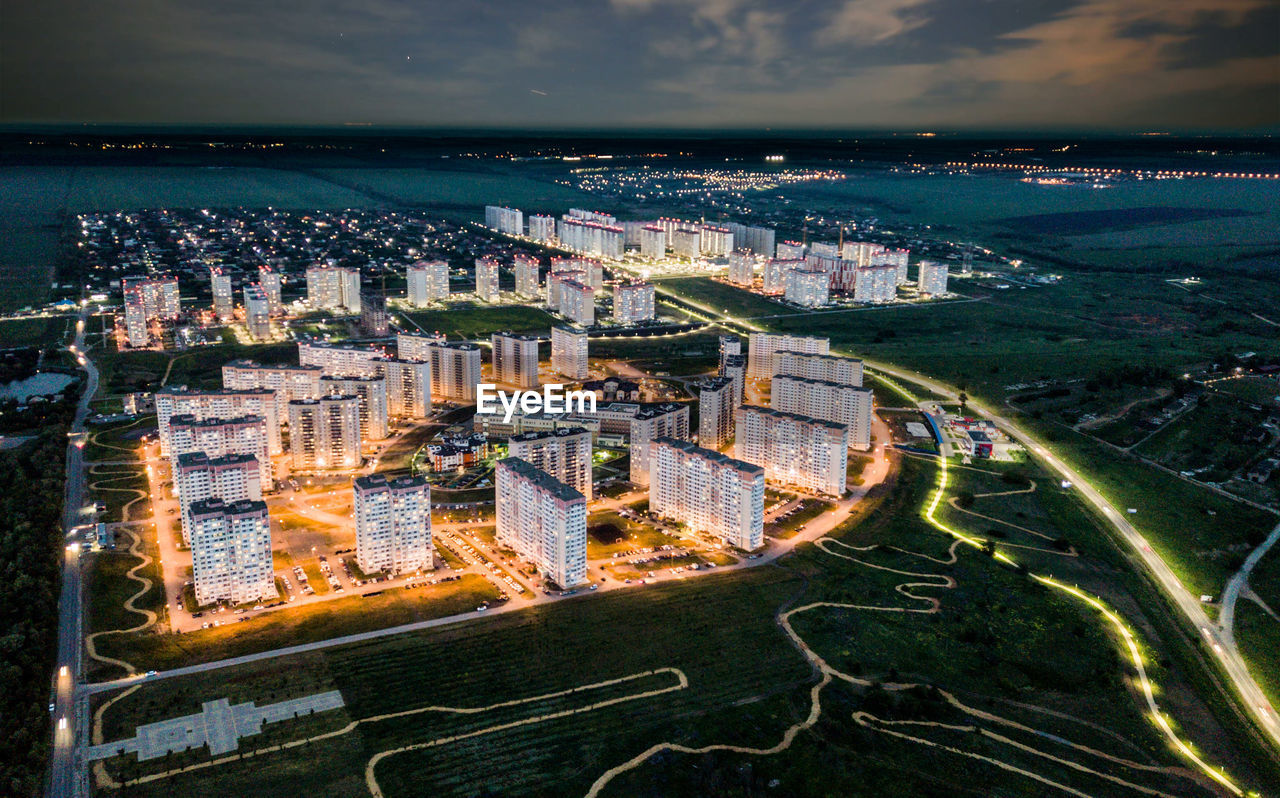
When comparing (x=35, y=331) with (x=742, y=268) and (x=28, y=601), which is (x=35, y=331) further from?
(x=742, y=268)

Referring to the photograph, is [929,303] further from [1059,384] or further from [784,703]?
[784,703]

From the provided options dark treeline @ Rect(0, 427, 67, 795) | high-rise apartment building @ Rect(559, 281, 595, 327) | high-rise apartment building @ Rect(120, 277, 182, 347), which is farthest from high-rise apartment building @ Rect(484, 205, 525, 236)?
dark treeline @ Rect(0, 427, 67, 795)

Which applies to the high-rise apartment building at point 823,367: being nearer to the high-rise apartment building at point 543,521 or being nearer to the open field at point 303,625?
the high-rise apartment building at point 543,521

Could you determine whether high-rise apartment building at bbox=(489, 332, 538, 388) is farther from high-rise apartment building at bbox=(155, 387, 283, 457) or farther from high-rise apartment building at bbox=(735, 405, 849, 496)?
high-rise apartment building at bbox=(735, 405, 849, 496)

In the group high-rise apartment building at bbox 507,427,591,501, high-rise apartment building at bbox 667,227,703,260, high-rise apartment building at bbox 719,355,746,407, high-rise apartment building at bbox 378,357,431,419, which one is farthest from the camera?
high-rise apartment building at bbox 667,227,703,260

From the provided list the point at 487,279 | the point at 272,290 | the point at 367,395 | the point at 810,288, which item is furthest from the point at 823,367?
the point at 272,290

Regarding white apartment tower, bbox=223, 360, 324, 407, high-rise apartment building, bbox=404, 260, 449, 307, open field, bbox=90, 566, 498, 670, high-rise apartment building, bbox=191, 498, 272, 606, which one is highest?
high-rise apartment building, bbox=404, 260, 449, 307
